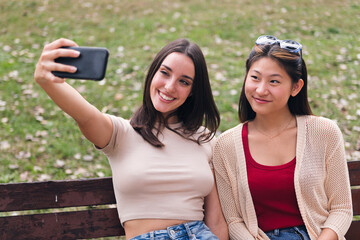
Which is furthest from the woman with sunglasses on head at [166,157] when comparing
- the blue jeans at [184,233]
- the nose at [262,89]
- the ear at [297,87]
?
the ear at [297,87]

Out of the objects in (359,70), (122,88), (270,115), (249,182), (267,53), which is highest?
(267,53)

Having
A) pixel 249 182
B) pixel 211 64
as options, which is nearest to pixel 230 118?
pixel 211 64

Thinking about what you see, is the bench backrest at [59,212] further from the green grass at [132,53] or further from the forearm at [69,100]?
the green grass at [132,53]

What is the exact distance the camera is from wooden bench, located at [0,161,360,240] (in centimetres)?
274

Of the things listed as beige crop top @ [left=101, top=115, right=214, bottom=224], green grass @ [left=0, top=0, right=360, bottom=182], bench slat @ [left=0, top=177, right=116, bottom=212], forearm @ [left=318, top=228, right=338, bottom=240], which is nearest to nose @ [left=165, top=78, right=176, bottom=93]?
beige crop top @ [left=101, top=115, right=214, bottom=224]

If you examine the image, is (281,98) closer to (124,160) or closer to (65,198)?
(124,160)

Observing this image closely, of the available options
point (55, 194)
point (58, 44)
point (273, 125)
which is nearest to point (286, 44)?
point (273, 125)

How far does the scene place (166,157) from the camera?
2.62 meters

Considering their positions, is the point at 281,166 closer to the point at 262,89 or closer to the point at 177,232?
the point at 262,89

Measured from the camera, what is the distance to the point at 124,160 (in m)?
2.54

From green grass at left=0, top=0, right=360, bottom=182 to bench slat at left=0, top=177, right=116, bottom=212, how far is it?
1.62 m

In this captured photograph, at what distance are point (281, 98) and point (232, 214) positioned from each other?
74cm

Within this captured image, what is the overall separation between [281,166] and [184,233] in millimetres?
668

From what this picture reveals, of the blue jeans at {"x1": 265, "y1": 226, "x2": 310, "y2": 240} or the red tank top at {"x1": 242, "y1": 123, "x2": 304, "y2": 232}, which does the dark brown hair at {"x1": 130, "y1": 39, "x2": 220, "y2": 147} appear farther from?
the blue jeans at {"x1": 265, "y1": 226, "x2": 310, "y2": 240}
